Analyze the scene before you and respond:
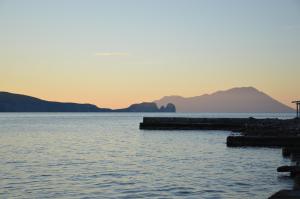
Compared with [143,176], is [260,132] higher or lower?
higher

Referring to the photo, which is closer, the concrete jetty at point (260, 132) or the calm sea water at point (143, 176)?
the calm sea water at point (143, 176)

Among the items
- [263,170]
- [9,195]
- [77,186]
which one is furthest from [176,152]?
[9,195]

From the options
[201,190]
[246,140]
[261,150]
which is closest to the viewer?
[201,190]

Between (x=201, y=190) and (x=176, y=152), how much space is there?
68.5ft

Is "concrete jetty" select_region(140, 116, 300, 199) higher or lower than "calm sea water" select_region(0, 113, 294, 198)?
higher

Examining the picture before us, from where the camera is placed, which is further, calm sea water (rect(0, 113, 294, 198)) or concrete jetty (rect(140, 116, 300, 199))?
concrete jetty (rect(140, 116, 300, 199))

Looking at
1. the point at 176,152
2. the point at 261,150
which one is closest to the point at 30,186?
the point at 176,152

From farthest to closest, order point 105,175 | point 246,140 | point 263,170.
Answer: point 246,140 < point 263,170 < point 105,175

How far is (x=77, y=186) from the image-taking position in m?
22.4

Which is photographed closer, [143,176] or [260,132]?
[143,176]

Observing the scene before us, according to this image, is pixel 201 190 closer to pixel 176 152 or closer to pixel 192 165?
pixel 192 165

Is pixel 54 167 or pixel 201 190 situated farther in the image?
pixel 54 167

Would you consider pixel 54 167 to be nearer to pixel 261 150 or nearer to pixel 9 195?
pixel 9 195

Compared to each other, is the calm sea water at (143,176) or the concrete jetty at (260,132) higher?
the concrete jetty at (260,132)
